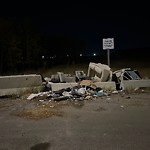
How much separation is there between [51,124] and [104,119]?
4.96 ft

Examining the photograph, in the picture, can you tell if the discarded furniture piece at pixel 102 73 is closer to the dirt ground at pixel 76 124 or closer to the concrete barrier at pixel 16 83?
the dirt ground at pixel 76 124

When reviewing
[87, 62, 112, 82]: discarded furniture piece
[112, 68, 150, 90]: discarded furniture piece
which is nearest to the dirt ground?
[112, 68, 150, 90]: discarded furniture piece

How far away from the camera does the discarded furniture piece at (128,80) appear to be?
1429 cm

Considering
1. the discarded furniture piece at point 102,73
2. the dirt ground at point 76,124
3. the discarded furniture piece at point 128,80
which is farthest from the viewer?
the discarded furniture piece at point 102,73

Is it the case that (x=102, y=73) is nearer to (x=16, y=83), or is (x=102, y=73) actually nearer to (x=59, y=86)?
(x=59, y=86)

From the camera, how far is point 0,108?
1102 centimetres

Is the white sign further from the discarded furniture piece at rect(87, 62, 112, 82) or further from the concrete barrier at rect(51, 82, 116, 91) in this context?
the concrete barrier at rect(51, 82, 116, 91)

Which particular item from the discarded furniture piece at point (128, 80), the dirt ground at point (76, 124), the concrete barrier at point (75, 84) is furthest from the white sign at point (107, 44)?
the dirt ground at point (76, 124)

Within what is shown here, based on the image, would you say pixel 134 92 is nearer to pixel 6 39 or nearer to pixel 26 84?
pixel 26 84

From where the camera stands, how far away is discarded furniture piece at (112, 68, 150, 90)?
46.9 ft

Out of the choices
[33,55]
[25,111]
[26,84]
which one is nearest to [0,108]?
[25,111]

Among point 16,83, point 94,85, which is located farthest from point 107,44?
point 16,83

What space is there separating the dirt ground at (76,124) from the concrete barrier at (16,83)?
3.59 ft

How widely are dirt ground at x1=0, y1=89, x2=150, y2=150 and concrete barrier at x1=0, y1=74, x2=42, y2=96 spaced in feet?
3.59
